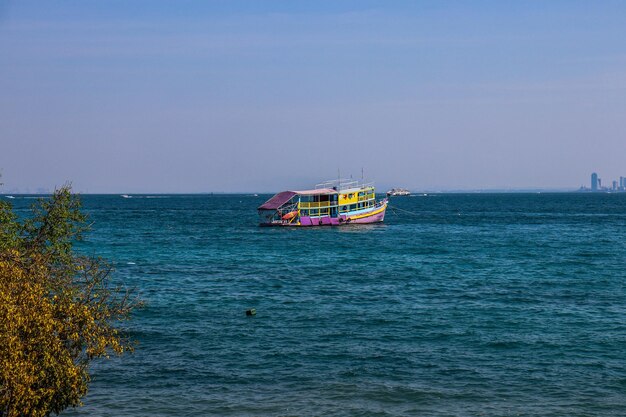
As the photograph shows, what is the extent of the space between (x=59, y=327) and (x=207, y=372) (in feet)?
36.4

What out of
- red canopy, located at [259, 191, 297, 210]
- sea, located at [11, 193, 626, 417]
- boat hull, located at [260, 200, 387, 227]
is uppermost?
red canopy, located at [259, 191, 297, 210]

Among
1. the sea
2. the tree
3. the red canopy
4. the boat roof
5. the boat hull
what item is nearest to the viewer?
the tree

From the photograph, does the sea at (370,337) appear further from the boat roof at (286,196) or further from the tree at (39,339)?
the boat roof at (286,196)

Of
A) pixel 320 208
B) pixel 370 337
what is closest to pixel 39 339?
pixel 370 337

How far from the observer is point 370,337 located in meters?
35.2

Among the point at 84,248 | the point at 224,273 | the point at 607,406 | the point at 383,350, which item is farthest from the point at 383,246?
the point at 607,406

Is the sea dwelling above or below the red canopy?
below

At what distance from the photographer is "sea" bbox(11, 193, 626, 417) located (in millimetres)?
25891

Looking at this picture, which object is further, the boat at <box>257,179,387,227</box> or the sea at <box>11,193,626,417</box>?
the boat at <box>257,179,387,227</box>

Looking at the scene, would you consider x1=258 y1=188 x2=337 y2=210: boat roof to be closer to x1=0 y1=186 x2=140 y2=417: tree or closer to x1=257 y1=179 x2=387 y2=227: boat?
x1=257 y1=179 x2=387 y2=227: boat

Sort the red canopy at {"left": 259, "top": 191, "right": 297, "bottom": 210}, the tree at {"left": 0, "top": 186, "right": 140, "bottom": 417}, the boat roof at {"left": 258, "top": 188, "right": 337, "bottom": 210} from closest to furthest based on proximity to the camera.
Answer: the tree at {"left": 0, "top": 186, "right": 140, "bottom": 417} < the boat roof at {"left": 258, "top": 188, "right": 337, "bottom": 210} < the red canopy at {"left": 259, "top": 191, "right": 297, "bottom": 210}

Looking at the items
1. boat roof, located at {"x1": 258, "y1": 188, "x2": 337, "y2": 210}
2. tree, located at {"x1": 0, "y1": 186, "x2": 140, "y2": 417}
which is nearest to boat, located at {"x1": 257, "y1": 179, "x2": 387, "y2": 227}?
boat roof, located at {"x1": 258, "y1": 188, "x2": 337, "y2": 210}

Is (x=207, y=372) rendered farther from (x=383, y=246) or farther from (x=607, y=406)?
(x=383, y=246)

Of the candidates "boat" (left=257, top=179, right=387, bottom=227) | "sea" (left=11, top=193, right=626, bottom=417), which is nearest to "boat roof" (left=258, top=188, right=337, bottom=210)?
"boat" (left=257, top=179, right=387, bottom=227)
